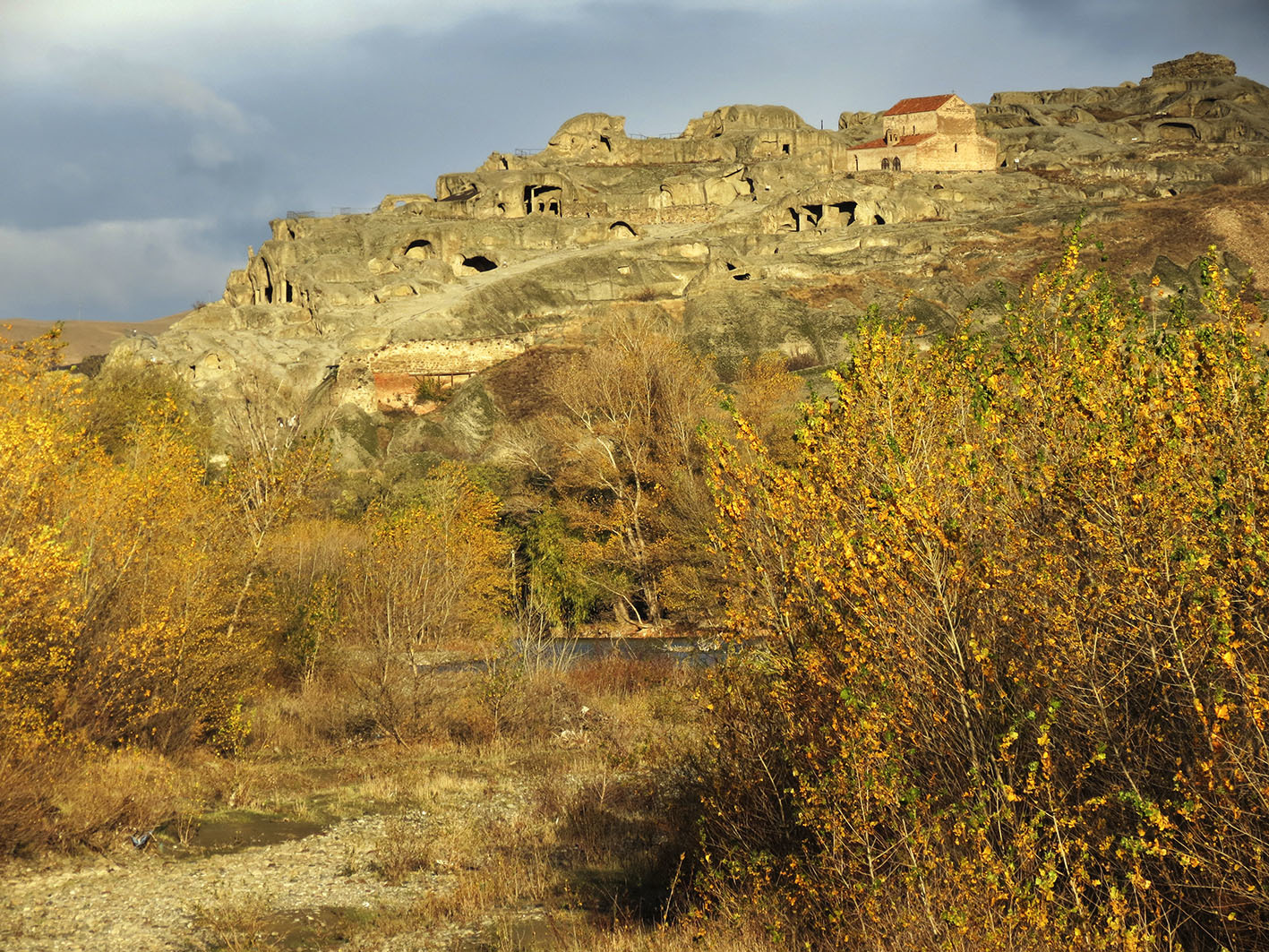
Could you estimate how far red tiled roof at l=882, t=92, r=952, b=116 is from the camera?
82.5 m

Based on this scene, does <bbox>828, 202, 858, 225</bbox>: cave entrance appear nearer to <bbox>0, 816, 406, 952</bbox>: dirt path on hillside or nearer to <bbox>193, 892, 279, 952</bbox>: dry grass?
<bbox>0, 816, 406, 952</bbox>: dirt path on hillside

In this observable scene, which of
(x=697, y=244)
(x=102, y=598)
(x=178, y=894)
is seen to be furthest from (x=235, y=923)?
(x=697, y=244)

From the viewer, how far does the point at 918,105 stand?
84.2 meters

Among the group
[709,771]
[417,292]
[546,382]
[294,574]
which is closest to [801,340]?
[546,382]

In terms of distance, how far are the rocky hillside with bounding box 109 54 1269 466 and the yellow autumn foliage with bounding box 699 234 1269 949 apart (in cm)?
3739

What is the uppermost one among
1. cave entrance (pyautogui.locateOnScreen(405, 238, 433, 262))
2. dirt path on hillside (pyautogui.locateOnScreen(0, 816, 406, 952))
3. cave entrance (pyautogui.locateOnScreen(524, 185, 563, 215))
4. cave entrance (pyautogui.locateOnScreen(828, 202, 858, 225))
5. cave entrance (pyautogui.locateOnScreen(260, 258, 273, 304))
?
cave entrance (pyautogui.locateOnScreen(524, 185, 563, 215))

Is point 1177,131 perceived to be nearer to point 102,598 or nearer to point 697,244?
point 697,244

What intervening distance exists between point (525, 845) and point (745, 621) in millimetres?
6938

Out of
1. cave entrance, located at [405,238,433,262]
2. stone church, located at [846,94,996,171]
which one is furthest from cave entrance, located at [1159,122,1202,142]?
cave entrance, located at [405,238,433,262]

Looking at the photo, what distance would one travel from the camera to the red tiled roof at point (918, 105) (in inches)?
3248

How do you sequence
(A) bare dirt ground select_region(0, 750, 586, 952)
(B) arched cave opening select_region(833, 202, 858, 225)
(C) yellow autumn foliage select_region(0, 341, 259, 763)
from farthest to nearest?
(B) arched cave opening select_region(833, 202, 858, 225) < (C) yellow autumn foliage select_region(0, 341, 259, 763) < (A) bare dirt ground select_region(0, 750, 586, 952)

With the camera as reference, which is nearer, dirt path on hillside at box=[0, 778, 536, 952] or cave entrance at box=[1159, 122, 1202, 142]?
dirt path on hillside at box=[0, 778, 536, 952]

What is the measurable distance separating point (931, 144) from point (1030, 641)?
79.8 metres

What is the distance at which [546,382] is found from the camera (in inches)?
1768
